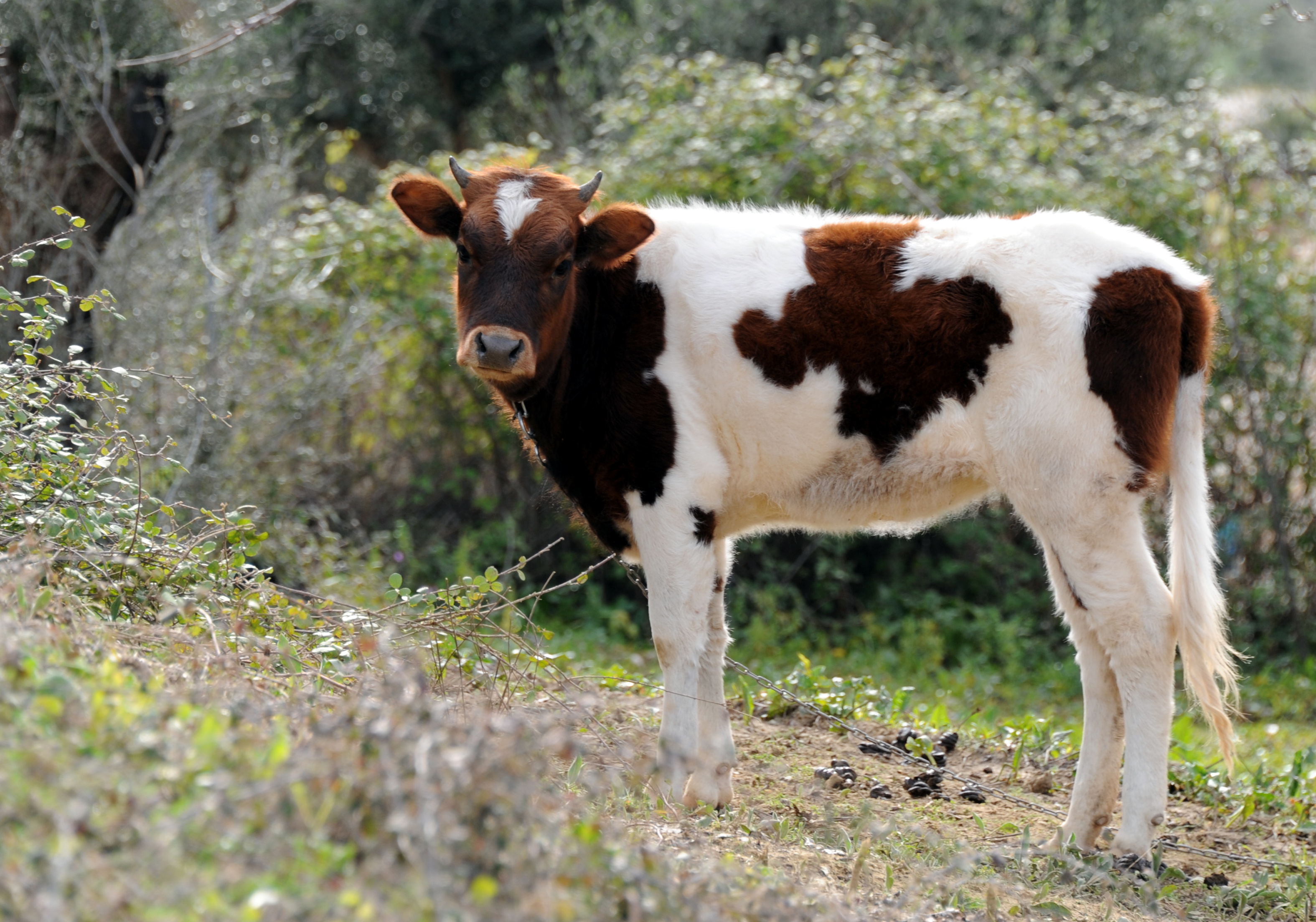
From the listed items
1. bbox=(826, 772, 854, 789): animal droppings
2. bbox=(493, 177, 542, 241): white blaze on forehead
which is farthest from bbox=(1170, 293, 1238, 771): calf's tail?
bbox=(493, 177, 542, 241): white blaze on forehead

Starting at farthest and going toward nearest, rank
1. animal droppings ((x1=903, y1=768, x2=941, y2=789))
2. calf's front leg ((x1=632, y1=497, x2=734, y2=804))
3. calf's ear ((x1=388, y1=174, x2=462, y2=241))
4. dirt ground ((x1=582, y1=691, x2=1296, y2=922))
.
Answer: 1. animal droppings ((x1=903, y1=768, x2=941, y2=789))
2. calf's ear ((x1=388, y1=174, x2=462, y2=241))
3. calf's front leg ((x1=632, y1=497, x2=734, y2=804))
4. dirt ground ((x1=582, y1=691, x2=1296, y2=922))

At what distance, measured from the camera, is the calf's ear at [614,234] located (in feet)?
14.8

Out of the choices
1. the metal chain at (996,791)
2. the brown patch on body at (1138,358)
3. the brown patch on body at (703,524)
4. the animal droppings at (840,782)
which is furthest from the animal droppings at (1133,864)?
the brown patch on body at (703,524)

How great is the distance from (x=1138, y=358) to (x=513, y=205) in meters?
2.29

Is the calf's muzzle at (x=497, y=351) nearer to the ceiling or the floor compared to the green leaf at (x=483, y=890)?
nearer to the ceiling

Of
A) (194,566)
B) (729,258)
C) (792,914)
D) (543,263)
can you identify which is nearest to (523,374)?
(543,263)

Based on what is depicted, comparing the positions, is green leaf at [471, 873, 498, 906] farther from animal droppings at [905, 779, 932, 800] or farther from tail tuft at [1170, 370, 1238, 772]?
animal droppings at [905, 779, 932, 800]

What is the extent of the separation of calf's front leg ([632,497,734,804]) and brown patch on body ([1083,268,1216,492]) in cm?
152

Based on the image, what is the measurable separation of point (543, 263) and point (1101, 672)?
2552 millimetres

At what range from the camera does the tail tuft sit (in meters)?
4.35

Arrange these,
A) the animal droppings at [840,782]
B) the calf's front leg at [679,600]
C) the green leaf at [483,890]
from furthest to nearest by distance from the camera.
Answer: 1. the animal droppings at [840,782]
2. the calf's front leg at [679,600]
3. the green leaf at [483,890]

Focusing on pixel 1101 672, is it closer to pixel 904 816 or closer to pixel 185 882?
pixel 904 816

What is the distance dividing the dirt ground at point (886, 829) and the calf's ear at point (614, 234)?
5.65 feet

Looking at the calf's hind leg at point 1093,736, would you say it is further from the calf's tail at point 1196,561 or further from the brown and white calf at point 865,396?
the calf's tail at point 1196,561
